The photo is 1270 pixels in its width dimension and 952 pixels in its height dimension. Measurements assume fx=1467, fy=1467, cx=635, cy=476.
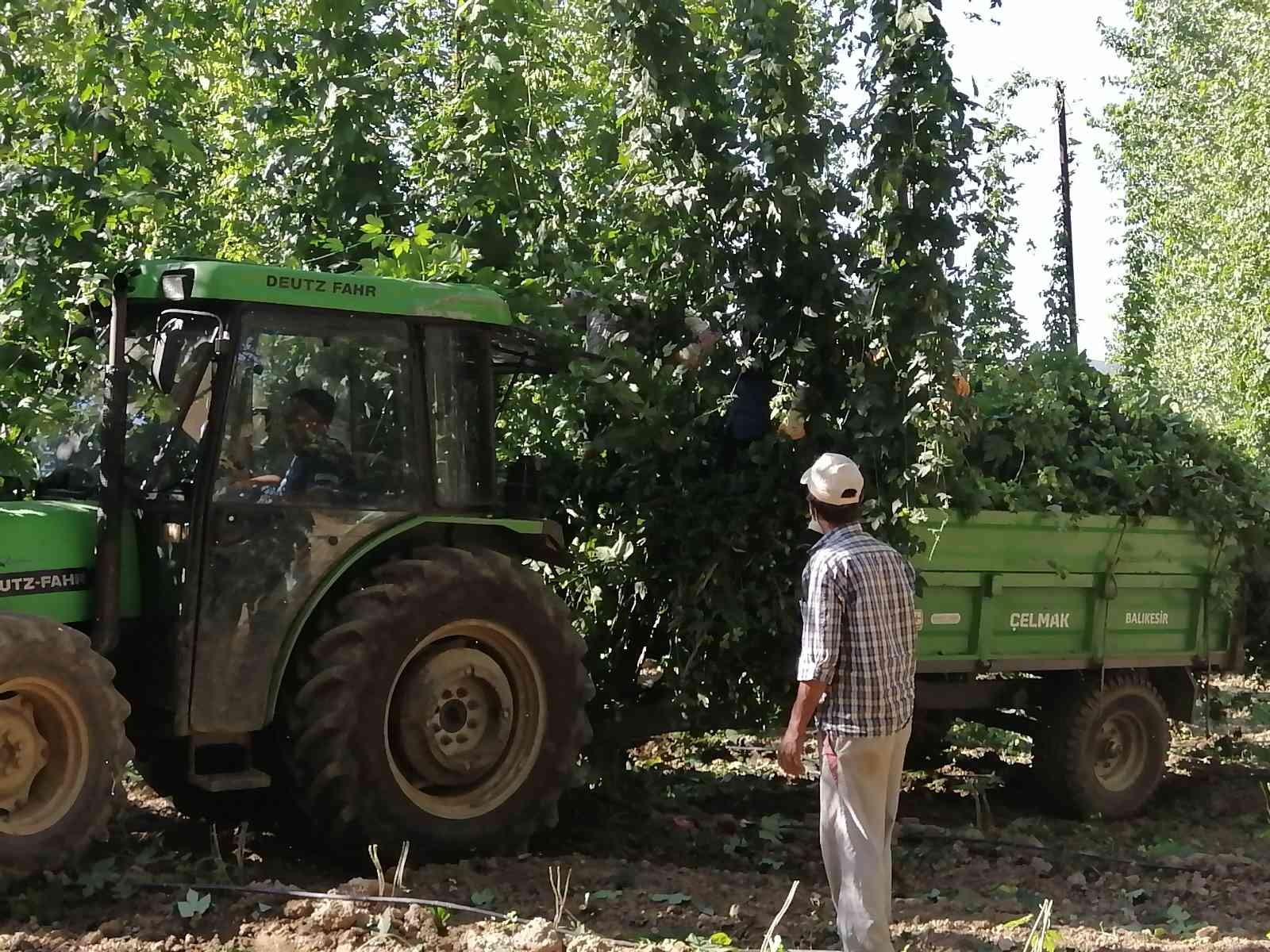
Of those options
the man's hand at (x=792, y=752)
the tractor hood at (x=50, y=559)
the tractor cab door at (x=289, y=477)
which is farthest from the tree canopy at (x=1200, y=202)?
the tractor hood at (x=50, y=559)

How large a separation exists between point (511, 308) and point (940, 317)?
2.15 meters

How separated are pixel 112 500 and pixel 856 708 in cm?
294

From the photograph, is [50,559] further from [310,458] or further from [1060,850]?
[1060,850]

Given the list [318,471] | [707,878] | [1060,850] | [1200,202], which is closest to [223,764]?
[318,471]

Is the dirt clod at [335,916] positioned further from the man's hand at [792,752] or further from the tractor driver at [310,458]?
the tractor driver at [310,458]

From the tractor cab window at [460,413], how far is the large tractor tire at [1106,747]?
12.8 ft

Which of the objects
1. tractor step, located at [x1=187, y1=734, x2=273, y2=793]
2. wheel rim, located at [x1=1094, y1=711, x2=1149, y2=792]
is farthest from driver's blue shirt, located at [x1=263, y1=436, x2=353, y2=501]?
wheel rim, located at [x1=1094, y1=711, x2=1149, y2=792]

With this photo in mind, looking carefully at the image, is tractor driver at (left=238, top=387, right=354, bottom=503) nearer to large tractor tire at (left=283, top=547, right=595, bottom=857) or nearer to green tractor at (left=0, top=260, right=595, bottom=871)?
green tractor at (left=0, top=260, right=595, bottom=871)

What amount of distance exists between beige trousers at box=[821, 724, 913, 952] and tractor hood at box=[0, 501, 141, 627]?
2897 mm

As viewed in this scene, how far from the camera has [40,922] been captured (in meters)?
4.88

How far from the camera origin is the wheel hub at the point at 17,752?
5152 millimetres

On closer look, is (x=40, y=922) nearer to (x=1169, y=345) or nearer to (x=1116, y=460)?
(x=1116, y=460)

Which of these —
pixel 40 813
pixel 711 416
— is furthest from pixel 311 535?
pixel 711 416

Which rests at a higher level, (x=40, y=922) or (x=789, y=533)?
(x=789, y=533)
